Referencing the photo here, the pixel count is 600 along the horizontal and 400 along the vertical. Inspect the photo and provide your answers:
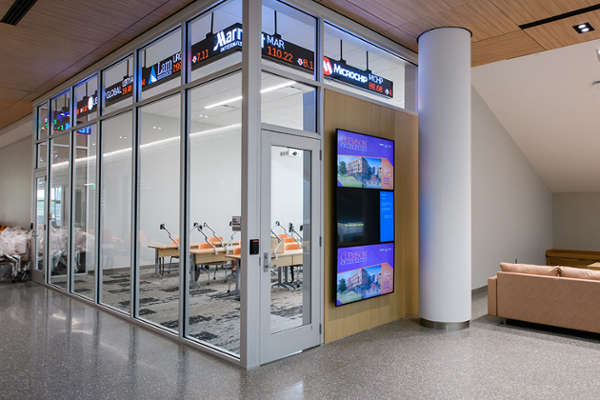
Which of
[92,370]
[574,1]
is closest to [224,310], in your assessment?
[92,370]

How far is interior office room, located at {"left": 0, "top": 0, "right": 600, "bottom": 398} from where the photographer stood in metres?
4.07

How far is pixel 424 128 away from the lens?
532 centimetres

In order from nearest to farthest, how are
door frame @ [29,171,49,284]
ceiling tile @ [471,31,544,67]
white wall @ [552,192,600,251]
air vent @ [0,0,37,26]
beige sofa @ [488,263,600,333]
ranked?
air vent @ [0,0,37,26] → beige sofa @ [488,263,600,333] → ceiling tile @ [471,31,544,67] → door frame @ [29,171,49,284] → white wall @ [552,192,600,251]

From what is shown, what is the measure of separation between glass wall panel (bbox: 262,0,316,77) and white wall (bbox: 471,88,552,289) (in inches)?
179

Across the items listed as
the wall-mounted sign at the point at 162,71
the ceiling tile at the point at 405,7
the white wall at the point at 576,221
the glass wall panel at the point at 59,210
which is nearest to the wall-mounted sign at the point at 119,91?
the wall-mounted sign at the point at 162,71

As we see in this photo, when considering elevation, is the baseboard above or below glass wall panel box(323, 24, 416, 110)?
below

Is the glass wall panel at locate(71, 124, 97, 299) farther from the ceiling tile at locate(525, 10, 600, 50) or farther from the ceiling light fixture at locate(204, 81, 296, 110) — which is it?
the ceiling tile at locate(525, 10, 600, 50)

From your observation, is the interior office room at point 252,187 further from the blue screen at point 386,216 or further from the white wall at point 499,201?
the white wall at point 499,201

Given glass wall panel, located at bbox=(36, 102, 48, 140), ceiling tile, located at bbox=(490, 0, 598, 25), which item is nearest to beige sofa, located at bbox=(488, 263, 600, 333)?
ceiling tile, located at bbox=(490, 0, 598, 25)

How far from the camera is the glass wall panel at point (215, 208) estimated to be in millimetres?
4219

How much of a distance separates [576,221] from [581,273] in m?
7.44

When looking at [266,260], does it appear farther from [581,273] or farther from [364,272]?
[581,273]

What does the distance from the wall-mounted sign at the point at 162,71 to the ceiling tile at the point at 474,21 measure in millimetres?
2678

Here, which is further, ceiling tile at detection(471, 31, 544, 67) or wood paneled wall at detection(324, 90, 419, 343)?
ceiling tile at detection(471, 31, 544, 67)
